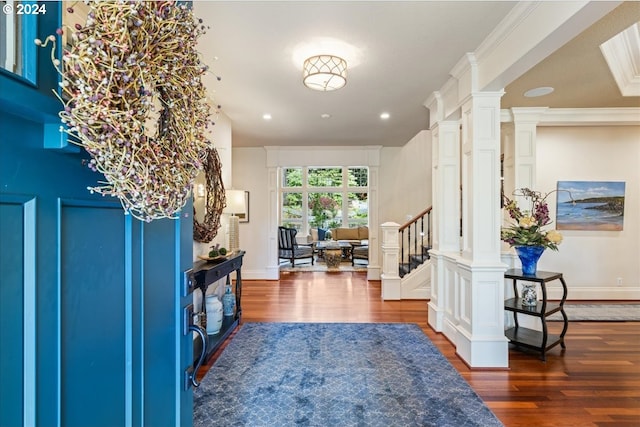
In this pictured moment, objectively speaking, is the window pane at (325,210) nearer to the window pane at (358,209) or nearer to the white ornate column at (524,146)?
the window pane at (358,209)

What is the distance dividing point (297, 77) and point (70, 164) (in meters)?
2.79

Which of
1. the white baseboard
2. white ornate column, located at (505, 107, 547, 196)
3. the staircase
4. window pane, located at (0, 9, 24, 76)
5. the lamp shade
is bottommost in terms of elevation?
the white baseboard

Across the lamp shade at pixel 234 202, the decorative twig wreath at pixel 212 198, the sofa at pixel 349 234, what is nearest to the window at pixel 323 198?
the sofa at pixel 349 234

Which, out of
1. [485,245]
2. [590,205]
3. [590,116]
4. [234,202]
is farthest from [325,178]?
[485,245]

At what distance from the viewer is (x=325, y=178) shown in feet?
32.7

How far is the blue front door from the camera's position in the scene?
0.54 meters

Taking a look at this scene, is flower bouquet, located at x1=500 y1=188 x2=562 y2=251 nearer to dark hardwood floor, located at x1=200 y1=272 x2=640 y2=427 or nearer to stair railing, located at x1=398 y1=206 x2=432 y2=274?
dark hardwood floor, located at x1=200 y1=272 x2=640 y2=427

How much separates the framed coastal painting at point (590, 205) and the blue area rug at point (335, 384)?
10.9ft

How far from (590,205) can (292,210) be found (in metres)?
7.26

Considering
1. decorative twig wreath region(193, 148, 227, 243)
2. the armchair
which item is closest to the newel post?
decorative twig wreath region(193, 148, 227, 243)

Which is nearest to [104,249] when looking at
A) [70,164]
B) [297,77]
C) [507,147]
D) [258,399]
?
[70,164]

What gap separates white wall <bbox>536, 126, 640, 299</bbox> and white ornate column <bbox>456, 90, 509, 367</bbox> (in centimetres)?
271

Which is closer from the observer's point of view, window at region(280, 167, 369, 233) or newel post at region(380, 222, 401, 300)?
newel post at region(380, 222, 401, 300)

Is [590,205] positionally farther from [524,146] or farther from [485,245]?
[485,245]
